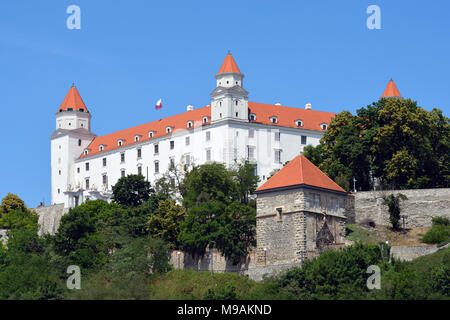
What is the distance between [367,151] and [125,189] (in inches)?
828

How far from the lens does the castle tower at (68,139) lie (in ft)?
368

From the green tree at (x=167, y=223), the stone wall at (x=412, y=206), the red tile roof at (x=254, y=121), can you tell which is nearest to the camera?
the stone wall at (x=412, y=206)

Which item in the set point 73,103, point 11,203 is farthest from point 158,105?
point 11,203

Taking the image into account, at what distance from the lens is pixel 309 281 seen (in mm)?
63156

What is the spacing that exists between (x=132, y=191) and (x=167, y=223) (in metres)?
14.9

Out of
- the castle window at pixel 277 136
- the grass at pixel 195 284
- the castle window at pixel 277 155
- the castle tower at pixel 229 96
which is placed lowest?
the grass at pixel 195 284

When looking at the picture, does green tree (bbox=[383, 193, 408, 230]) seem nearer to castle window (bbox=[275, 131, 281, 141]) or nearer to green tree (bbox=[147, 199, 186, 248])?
green tree (bbox=[147, 199, 186, 248])

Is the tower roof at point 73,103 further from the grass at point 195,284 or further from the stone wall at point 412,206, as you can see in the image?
the grass at point 195,284

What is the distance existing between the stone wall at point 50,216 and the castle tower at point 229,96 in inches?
646

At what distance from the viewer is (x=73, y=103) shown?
115062 millimetres

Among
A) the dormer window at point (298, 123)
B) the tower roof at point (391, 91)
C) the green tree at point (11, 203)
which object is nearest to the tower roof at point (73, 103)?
the green tree at point (11, 203)

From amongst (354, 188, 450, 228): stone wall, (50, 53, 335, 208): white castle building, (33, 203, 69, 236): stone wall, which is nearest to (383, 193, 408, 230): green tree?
(354, 188, 450, 228): stone wall

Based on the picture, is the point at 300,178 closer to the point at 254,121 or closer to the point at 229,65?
the point at 254,121

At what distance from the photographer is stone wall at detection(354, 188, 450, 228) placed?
75375 millimetres
